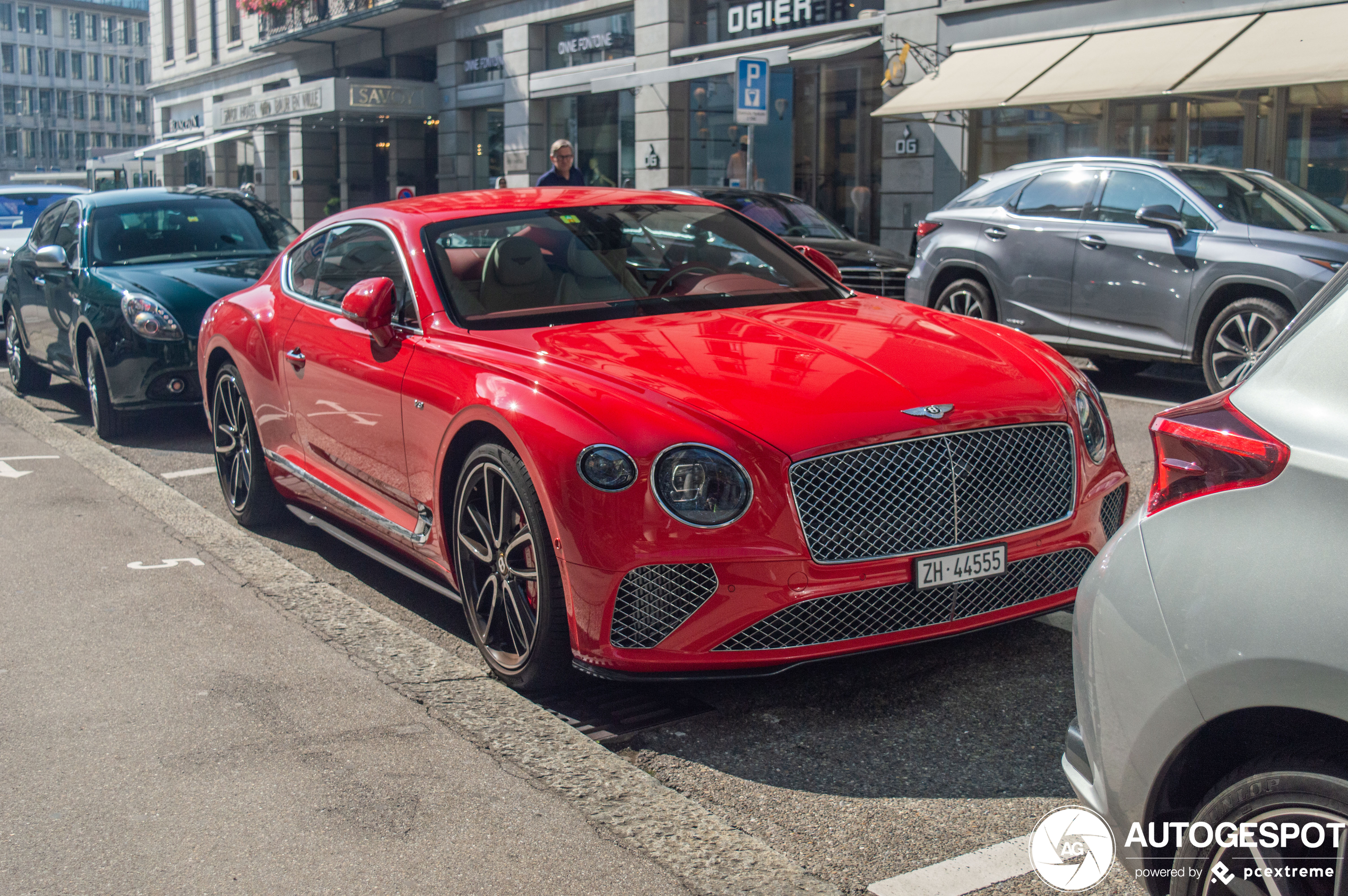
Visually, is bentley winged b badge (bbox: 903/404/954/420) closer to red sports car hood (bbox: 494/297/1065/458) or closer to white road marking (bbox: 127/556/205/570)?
red sports car hood (bbox: 494/297/1065/458)

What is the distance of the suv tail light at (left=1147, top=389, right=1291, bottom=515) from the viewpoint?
2109mm

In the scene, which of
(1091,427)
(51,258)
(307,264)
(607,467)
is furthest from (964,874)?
(51,258)

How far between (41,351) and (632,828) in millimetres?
8895

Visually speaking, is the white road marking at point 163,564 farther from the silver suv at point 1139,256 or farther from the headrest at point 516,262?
the silver suv at point 1139,256

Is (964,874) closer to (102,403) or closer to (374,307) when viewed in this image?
(374,307)

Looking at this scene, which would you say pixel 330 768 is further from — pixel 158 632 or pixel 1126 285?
pixel 1126 285

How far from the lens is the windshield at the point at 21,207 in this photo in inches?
642

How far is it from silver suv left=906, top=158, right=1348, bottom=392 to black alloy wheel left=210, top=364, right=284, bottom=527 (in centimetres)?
600

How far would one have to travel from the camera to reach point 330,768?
360cm

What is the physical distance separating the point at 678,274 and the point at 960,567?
186 cm

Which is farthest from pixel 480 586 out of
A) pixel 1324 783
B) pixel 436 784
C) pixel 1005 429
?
pixel 1324 783

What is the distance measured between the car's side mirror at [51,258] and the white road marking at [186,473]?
2375mm

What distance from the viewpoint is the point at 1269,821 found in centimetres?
205

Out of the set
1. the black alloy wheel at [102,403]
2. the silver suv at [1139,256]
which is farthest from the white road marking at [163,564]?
the silver suv at [1139,256]
